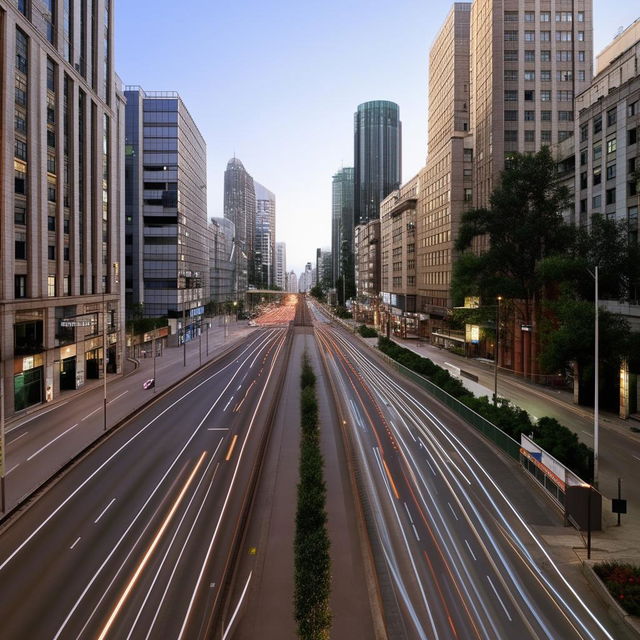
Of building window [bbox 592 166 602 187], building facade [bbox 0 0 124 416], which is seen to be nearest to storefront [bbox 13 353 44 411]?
building facade [bbox 0 0 124 416]

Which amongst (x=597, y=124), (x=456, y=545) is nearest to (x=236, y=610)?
(x=456, y=545)

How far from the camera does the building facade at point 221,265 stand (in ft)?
426

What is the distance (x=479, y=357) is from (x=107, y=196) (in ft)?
187

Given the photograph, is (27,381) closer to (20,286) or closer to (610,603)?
(20,286)

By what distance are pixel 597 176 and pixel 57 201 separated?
5355 cm

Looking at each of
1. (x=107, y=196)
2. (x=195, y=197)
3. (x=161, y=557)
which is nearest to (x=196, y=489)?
(x=161, y=557)

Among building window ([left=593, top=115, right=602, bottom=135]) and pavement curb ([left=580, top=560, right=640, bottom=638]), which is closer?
pavement curb ([left=580, top=560, right=640, bottom=638])

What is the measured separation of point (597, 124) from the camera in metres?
46.2

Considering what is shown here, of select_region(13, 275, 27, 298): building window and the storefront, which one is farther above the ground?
select_region(13, 275, 27, 298): building window

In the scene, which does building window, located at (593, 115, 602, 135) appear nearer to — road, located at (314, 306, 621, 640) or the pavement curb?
road, located at (314, 306, 621, 640)

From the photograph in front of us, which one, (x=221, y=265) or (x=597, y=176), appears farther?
(x=221, y=265)

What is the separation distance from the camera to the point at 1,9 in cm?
3581

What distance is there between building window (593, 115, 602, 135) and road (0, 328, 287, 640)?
44.1 metres

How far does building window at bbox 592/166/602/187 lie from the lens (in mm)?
45844
